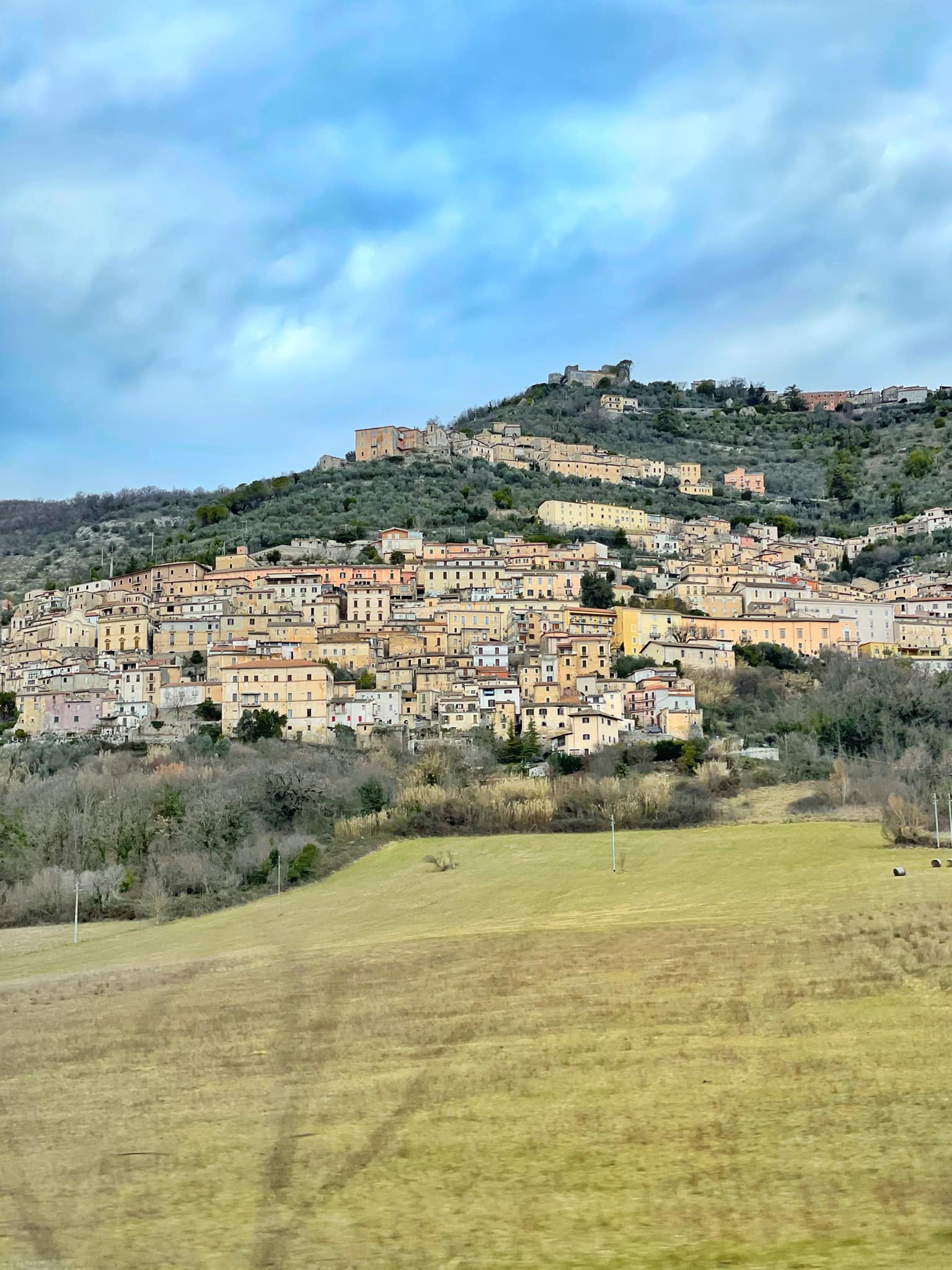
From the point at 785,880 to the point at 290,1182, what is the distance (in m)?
22.0

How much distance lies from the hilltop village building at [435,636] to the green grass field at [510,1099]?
41.0 m


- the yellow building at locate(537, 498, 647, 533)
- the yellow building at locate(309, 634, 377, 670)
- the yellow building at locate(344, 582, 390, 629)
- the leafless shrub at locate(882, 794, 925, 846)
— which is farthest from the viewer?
the yellow building at locate(537, 498, 647, 533)

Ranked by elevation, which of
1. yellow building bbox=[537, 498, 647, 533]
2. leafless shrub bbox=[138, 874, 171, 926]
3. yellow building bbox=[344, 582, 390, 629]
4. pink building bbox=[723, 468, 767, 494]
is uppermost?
pink building bbox=[723, 468, 767, 494]

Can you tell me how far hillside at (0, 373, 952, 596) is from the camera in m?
112

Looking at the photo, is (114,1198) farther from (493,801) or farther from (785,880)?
(493,801)

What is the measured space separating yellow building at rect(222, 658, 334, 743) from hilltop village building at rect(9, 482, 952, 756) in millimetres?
98

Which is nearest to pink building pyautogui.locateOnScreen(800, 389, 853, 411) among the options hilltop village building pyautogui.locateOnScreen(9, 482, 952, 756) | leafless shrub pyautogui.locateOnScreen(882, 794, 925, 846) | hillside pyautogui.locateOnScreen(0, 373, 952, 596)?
hillside pyautogui.locateOnScreen(0, 373, 952, 596)

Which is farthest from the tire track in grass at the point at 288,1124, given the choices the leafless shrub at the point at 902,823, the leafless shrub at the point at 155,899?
the leafless shrub at the point at 155,899

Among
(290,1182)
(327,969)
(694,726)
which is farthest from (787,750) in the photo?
(290,1182)

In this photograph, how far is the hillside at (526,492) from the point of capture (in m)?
112

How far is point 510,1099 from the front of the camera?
13.9 m

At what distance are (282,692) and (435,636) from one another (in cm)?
1509

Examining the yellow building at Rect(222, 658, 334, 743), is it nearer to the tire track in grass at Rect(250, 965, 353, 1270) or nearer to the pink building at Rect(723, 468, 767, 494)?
the tire track in grass at Rect(250, 965, 353, 1270)

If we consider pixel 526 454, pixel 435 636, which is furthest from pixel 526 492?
pixel 435 636
